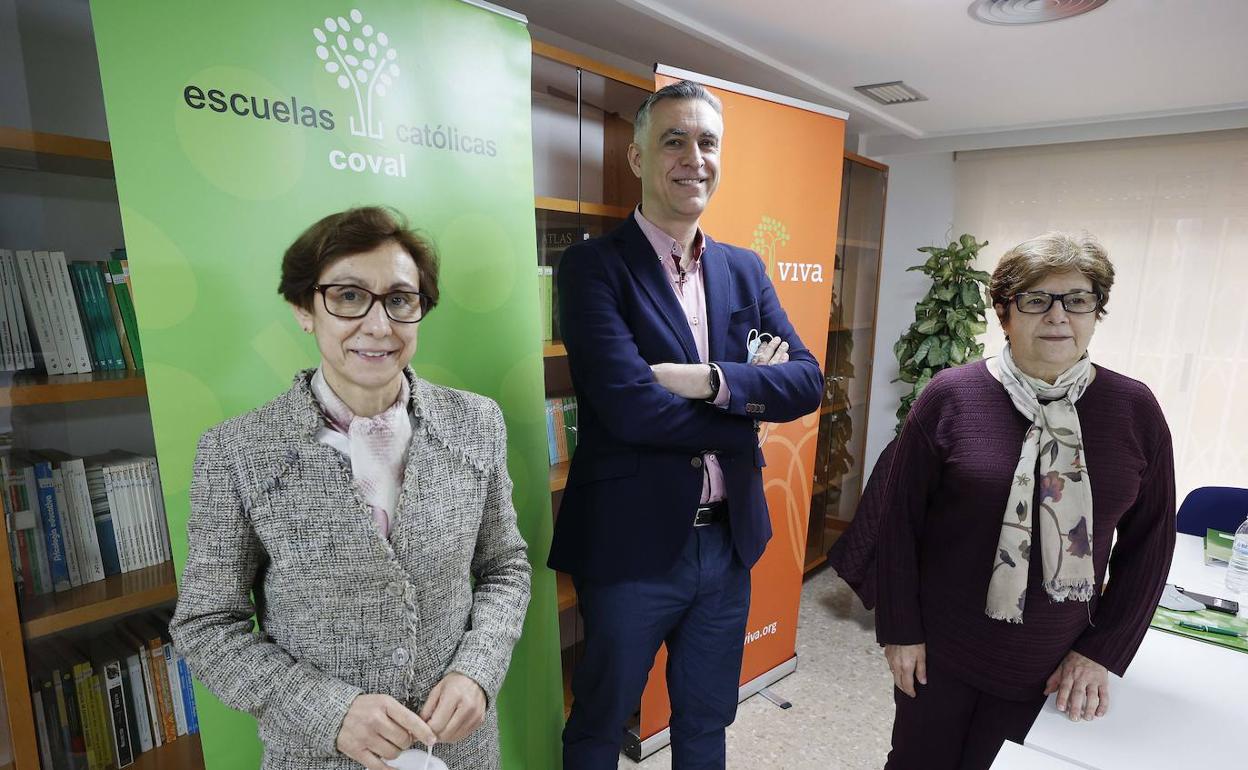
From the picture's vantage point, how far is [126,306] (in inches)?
52.8

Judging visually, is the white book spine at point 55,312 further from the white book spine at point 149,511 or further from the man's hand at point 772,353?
the man's hand at point 772,353

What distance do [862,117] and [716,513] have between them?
2.99 m

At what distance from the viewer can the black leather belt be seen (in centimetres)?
166

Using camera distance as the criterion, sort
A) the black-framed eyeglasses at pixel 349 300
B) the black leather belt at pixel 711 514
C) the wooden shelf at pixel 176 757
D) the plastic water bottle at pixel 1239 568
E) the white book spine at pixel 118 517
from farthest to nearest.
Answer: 1. the plastic water bottle at pixel 1239 568
2. the black leather belt at pixel 711 514
3. the wooden shelf at pixel 176 757
4. the white book spine at pixel 118 517
5. the black-framed eyeglasses at pixel 349 300

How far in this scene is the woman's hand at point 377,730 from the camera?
1.05 meters

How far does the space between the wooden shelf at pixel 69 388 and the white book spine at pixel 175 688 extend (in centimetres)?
59

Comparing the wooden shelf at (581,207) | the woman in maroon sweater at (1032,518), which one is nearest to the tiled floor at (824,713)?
the woman in maroon sweater at (1032,518)

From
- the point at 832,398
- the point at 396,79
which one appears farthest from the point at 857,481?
the point at 396,79

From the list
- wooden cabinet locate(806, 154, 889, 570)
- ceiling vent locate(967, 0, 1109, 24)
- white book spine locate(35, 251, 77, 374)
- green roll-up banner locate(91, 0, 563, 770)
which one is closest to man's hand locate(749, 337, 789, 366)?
green roll-up banner locate(91, 0, 563, 770)

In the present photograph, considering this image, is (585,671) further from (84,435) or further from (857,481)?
(857,481)

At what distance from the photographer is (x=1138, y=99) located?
309 cm

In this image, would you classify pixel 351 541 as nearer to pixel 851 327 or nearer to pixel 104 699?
pixel 104 699

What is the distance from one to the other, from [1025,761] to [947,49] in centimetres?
246

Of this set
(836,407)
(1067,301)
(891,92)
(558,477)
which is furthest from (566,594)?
(891,92)
